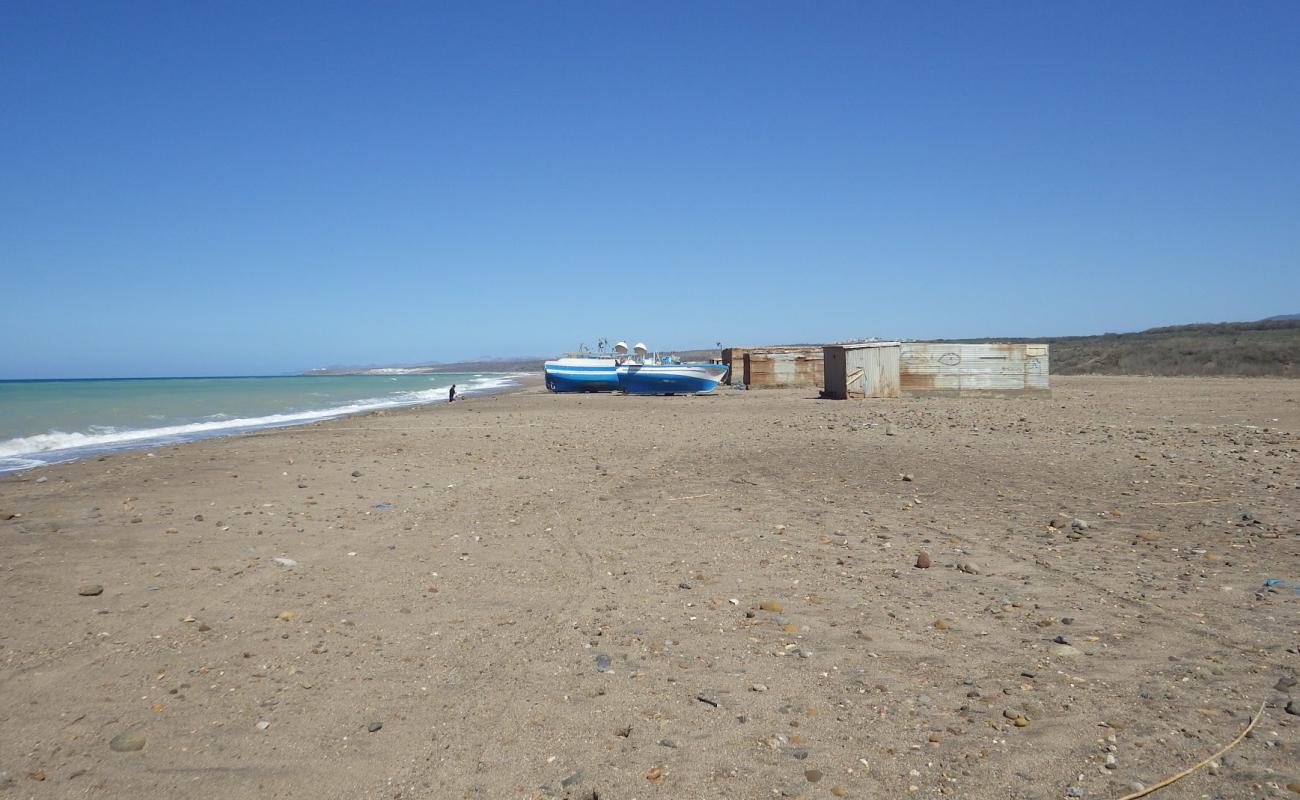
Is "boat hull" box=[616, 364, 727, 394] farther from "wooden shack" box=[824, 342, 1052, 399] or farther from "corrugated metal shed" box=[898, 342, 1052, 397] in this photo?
"corrugated metal shed" box=[898, 342, 1052, 397]

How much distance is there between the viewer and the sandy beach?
3607mm

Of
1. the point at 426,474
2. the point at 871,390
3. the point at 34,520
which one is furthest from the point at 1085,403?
the point at 34,520

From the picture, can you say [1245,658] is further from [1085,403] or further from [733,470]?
[1085,403]

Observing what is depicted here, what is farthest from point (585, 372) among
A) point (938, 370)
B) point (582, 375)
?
point (938, 370)

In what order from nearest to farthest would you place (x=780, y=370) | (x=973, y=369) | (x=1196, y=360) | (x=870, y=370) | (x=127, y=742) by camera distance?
1. (x=127, y=742)
2. (x=870, y=370)
3. (x=973, y=369)
4. (x=780, y=370)
5. (x=1196, y=360)

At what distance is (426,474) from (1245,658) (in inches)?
370

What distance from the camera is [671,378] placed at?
32969 millimetres

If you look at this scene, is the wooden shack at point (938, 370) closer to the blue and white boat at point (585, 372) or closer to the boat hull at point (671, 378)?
the boat hull at point (671, 378)

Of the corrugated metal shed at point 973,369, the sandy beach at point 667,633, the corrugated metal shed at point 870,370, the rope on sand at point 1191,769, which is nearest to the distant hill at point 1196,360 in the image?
the corrugated metal shed at point 973,369

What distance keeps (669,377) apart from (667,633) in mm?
27963

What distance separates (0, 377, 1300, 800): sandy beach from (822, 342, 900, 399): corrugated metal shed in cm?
1237

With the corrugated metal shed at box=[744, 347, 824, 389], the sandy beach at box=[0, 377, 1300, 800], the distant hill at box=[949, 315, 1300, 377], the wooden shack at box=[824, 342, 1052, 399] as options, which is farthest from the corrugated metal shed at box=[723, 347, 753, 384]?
the sandy beach at box=[0, 377, 1300, 800]

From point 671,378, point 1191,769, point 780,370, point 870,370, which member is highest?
point 870,370

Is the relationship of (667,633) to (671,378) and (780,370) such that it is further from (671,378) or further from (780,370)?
(780,370)
